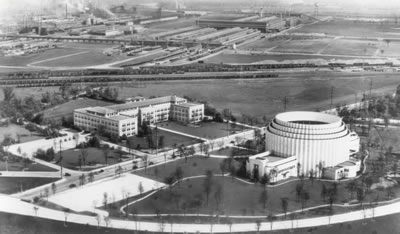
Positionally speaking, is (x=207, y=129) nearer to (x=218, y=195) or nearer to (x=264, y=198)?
(x=218, y=195)

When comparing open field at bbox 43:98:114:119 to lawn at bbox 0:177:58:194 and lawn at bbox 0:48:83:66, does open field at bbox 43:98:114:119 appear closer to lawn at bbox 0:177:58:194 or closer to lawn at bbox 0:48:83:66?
lawn at bbox 0:177:58:194

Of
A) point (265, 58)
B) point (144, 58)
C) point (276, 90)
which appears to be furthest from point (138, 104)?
point (265, 58)

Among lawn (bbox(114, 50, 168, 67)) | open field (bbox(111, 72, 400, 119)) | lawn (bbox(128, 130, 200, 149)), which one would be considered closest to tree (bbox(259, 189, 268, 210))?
lawn (bbox(128, 130, 200, 149))

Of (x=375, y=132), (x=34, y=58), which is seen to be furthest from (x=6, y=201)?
(x=34, y=58)

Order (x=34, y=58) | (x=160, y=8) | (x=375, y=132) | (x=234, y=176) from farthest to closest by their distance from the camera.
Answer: (x=160, y=8) → (x=34, y=58) → (x=375, y=132) → (x=234, y=176)

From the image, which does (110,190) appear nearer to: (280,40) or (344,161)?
(344,161)

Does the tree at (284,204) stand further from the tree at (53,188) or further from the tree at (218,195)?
the tree at (53,188)
